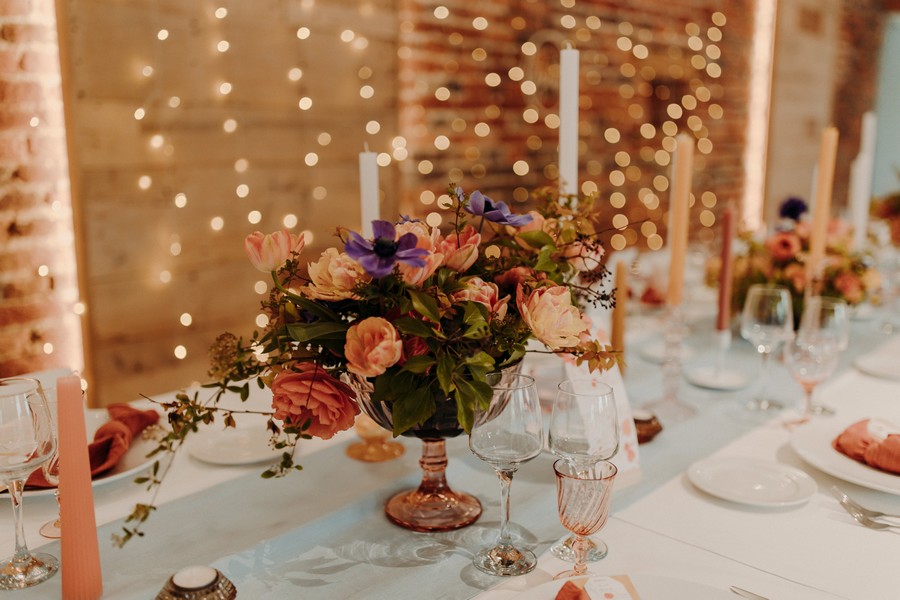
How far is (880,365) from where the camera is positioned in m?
1.72

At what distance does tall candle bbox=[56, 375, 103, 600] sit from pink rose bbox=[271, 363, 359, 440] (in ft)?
0.65

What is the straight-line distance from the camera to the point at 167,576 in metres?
0.89

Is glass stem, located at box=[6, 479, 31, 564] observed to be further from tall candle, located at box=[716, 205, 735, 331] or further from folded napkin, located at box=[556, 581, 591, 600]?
tall candle, located at box=[716, 205, 735, 331]

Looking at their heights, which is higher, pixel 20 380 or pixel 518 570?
pixel 20 380

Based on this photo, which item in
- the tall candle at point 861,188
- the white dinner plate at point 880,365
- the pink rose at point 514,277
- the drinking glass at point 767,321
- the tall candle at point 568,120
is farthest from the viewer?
the tall candle at point 861,188

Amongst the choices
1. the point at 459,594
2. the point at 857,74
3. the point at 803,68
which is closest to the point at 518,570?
the point at 459,594

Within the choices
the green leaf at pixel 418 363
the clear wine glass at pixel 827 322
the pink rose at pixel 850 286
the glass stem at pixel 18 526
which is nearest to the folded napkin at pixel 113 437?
the glass stem at pixel 18 526

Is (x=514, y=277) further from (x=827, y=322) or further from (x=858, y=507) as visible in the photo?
(x=827, y=322)

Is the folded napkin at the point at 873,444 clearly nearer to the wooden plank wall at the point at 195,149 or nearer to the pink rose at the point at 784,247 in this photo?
the pink rose at the point at 784,247

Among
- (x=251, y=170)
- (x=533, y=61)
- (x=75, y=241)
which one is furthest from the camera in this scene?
(x=533, y=61)

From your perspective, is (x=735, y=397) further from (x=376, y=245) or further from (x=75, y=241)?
(x=75, y=241)

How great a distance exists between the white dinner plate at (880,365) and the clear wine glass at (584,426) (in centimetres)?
102

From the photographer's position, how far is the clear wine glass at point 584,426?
90cm

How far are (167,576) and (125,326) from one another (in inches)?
64.8
